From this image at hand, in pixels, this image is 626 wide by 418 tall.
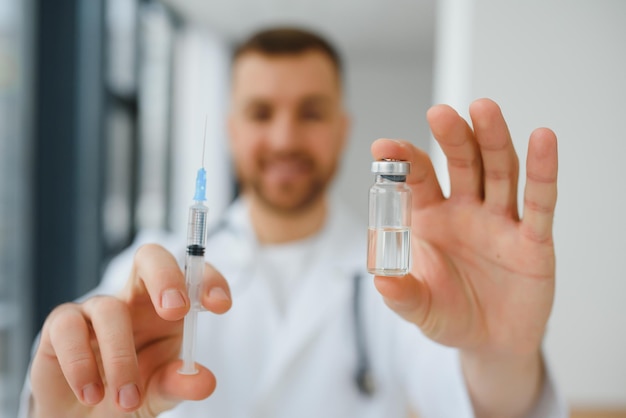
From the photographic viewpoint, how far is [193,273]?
20.7 inches

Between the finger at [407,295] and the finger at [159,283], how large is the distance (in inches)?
6.7

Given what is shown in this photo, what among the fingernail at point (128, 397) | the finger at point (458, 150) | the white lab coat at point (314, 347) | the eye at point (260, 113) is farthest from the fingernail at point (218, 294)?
the eye at point (260, 113)

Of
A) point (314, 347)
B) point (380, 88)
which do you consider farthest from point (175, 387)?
point (380, 88)

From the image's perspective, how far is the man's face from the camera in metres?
1.12

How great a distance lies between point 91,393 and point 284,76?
77cm

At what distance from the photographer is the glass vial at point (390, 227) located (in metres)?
0.48

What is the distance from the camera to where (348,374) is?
1.04 metres

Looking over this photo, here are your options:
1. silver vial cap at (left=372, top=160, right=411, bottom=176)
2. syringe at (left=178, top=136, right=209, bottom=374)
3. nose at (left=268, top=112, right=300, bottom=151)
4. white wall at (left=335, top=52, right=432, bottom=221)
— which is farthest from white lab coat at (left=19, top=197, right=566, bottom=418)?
white wall at (left=335, top=52, right=432, bottom=221)

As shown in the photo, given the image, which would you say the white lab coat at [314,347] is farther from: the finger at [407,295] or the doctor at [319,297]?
the finger at [407,295]

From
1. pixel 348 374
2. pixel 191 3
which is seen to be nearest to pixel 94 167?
pixel 348 374

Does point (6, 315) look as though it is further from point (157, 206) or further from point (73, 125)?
point (157, 206)

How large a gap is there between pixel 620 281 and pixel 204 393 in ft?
1.90

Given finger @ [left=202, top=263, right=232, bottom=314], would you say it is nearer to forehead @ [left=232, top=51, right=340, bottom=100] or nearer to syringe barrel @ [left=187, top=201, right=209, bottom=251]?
syringe barrel @ [left=187, top=201, right=209, bottom=251]

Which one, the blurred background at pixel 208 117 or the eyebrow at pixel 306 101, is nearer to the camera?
the blurred background at pixel 208 117
